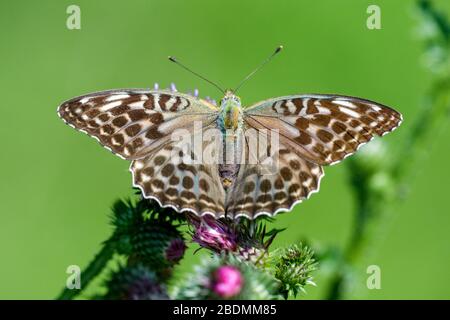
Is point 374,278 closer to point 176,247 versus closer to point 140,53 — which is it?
point 176,247

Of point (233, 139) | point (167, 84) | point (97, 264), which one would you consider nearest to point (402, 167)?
point (233, 139)

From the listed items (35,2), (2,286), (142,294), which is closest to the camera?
(142,294)

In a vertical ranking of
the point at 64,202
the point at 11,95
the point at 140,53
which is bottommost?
the point at 64,202

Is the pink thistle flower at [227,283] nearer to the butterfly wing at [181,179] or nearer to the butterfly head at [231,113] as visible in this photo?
the butterfly wing at [181,179]

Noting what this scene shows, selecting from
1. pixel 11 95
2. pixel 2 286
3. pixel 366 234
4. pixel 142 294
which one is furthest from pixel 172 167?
pixel 11 95

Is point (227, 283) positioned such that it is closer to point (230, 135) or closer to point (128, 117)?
point (230, 135)

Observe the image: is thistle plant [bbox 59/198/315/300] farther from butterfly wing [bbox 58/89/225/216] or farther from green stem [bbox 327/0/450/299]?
green stem [bbox 327/0/450/299]

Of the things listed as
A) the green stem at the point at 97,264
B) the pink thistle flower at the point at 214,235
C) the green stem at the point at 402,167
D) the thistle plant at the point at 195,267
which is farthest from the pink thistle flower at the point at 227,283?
the green stem at the point at 402,167
